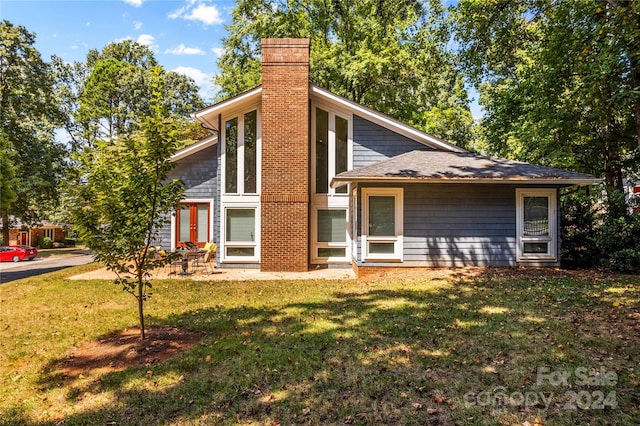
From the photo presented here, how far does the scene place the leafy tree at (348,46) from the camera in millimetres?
19639

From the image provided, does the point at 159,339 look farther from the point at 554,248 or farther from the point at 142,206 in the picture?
the point at 554,248

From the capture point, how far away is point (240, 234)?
1202cm

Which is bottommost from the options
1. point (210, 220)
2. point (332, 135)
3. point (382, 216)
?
point (210, 220)

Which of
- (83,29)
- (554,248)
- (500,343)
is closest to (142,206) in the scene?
(500,343)

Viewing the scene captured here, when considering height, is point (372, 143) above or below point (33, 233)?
above

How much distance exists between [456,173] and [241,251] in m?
7.36

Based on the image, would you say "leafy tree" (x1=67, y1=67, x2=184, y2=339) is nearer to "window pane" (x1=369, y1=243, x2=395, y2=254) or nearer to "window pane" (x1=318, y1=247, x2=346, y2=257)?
"window pane" (x1=369, y1=243, x2=395, y2=254)

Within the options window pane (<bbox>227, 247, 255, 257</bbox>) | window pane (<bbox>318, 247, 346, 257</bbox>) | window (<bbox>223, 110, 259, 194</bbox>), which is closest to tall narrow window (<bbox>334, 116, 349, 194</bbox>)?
window pane (<bbox>318, 247, 346, 257</bbox>)

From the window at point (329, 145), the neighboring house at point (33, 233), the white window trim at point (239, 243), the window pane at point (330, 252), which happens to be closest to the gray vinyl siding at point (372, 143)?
the window at point (329, 145)

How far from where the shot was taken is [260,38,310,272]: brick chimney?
11336 mm

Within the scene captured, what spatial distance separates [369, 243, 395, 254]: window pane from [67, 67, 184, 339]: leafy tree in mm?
6816

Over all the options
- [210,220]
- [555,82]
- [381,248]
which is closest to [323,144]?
[381,248]

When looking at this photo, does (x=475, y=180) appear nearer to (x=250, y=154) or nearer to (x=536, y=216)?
(x=536, y=216)

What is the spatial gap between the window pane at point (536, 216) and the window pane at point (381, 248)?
415 centimetres
